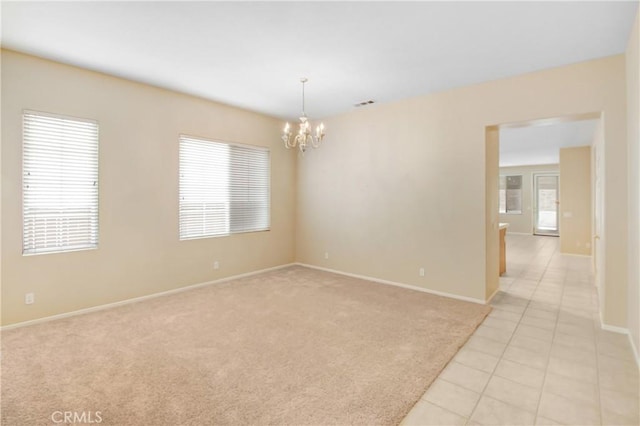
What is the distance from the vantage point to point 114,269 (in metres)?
3.96

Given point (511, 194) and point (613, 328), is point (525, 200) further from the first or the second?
point (613, 328)

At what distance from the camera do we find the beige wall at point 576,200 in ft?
24.4

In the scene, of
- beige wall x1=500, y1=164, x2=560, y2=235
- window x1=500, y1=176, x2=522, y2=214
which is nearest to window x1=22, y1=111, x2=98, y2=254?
beige wall x1=500, y1=164, x2=560, y2=235

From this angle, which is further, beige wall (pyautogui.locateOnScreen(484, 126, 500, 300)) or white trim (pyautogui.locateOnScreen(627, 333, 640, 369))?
beige wall (pyautogui.locateOnScreen(484, 126, 500, 300))

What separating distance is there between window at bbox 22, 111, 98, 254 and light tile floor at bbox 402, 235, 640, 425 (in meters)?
4.09

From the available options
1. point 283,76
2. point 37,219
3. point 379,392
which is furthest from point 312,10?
point 37,219

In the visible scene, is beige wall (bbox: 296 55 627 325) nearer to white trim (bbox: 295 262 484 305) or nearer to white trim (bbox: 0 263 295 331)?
white trim (bbox: 295 262 484 305)

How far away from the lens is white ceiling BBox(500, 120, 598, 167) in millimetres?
5599

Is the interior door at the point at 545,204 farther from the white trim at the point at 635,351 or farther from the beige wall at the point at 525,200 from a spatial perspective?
the white trim at the point at 635,351

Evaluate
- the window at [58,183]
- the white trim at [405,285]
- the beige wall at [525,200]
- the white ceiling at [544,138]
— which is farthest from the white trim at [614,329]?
the beige wall at [525,200]

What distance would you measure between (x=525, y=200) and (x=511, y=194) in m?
0.56

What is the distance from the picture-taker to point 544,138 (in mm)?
6680

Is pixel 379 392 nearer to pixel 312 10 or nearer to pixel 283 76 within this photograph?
pixel 312 10

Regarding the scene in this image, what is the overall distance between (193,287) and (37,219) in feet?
6.99
